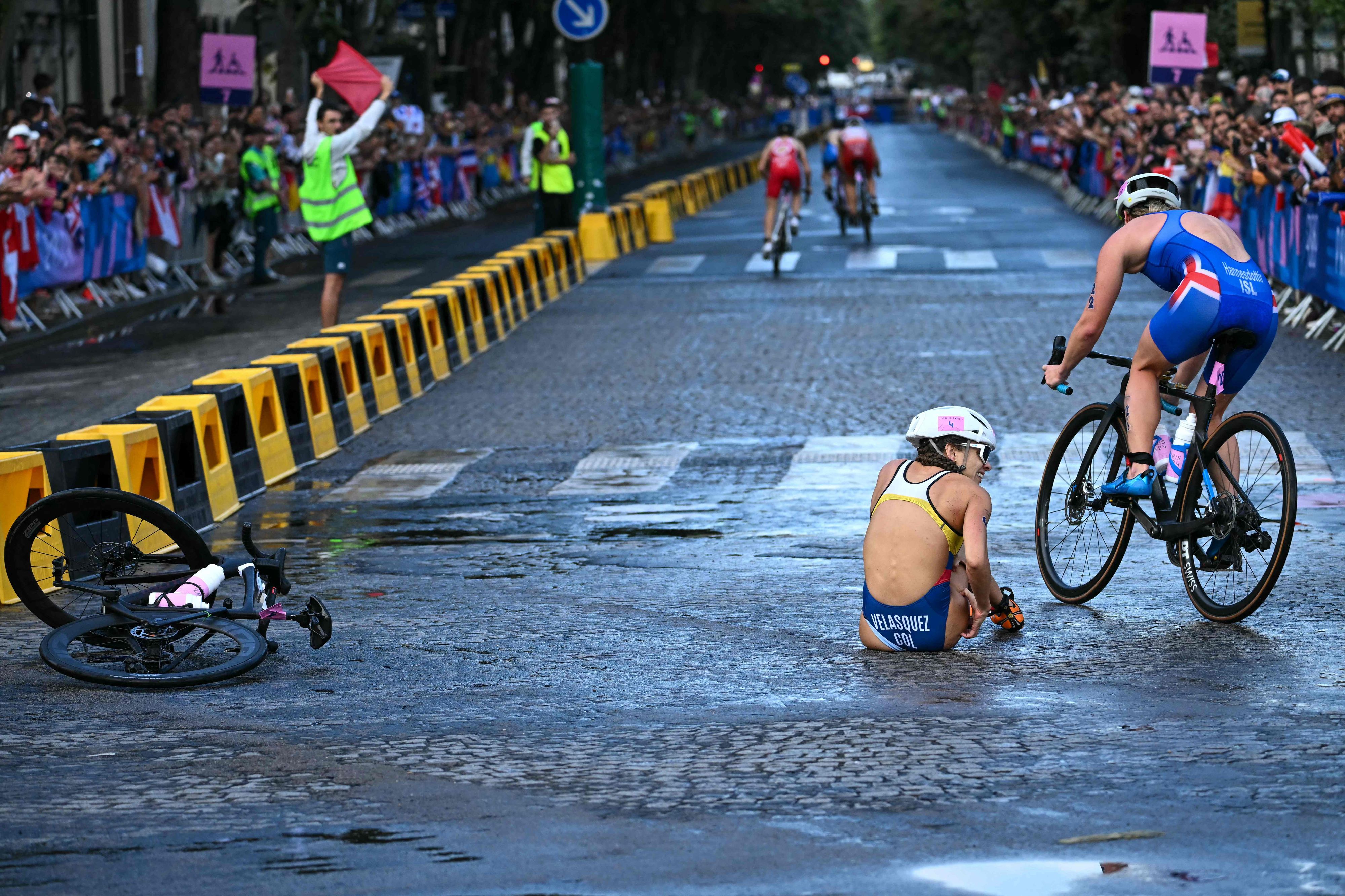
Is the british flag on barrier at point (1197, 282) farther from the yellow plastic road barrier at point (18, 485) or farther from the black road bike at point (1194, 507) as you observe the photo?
the yellow plastic road barrier at point (18, 485)

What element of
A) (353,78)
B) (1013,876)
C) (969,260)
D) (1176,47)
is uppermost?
(1176,47)

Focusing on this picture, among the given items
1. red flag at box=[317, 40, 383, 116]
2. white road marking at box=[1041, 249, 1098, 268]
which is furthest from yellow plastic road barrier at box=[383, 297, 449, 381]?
white road marking at box=[1041, 249, 1098, 268]

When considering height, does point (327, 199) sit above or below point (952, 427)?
above

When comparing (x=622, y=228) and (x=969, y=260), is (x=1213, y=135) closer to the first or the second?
(x=969, y=260)

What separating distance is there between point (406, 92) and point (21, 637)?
40206 mm

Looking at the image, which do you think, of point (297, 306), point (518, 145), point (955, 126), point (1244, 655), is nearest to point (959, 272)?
point (297, 306)

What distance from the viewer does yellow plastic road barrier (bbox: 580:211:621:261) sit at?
2745cm

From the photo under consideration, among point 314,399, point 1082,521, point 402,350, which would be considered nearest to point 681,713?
point 1082,521

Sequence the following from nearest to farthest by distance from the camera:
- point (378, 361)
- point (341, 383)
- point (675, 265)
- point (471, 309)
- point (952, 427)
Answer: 1. point (952, 427)
2. point (341, 383)
3. point (378, 361)
4. point (471, 309)
5. point (675, 265)

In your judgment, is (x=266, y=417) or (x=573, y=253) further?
(x=573, y=253)

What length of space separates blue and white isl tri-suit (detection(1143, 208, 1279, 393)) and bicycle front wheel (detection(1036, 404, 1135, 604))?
0.51 metres

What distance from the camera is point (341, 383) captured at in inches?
541

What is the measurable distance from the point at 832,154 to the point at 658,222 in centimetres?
271

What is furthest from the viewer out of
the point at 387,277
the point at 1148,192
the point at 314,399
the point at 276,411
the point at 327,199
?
the point at 387,277
